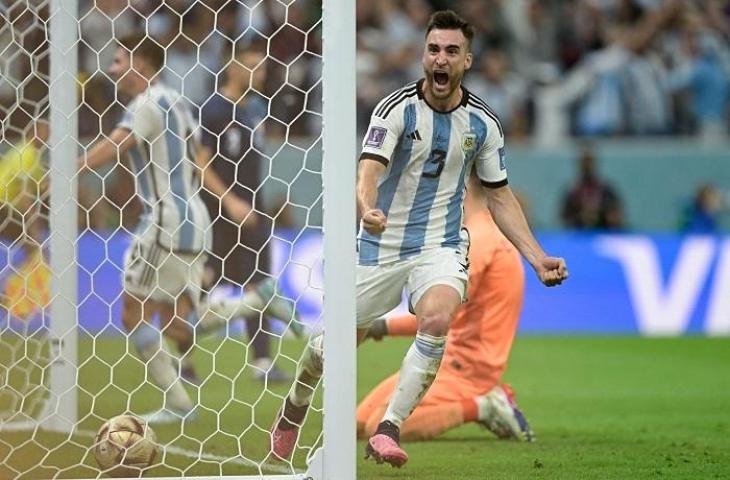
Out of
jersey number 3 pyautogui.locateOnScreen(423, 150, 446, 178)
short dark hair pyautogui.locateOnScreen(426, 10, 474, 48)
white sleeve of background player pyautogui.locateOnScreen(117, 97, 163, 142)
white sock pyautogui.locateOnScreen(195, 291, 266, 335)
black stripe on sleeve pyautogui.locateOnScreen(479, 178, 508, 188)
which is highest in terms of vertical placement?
short dark hair pyautogui.locateOnScreen(426, 10, 474, 48)

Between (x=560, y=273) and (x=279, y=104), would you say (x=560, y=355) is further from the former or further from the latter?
(x=560, y=273)

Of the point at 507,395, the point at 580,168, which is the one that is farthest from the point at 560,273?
the point at 580,168

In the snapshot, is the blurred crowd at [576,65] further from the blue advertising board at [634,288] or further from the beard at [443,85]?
the beard at [443,85]

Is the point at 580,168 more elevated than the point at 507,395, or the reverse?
the point at 580,168

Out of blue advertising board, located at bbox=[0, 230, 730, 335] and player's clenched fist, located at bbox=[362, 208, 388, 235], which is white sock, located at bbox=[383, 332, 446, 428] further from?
blue advertising board, located at bbox=[0, 230, 730, 335]

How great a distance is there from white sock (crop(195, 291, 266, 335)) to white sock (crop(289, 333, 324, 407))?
2114mm

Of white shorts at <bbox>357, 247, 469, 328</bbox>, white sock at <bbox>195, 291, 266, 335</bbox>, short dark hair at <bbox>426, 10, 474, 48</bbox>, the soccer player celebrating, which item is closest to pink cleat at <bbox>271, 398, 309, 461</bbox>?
the soccer player celebrating

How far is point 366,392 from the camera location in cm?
902

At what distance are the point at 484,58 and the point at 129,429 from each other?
11.1 meters

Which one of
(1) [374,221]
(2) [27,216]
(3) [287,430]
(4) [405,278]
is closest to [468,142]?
(4) [405,278]

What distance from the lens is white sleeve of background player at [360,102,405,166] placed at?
19.3ft

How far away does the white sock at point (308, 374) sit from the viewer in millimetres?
6027

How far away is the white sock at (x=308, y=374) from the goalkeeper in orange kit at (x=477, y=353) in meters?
0.94

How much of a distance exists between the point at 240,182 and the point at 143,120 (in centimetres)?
187
